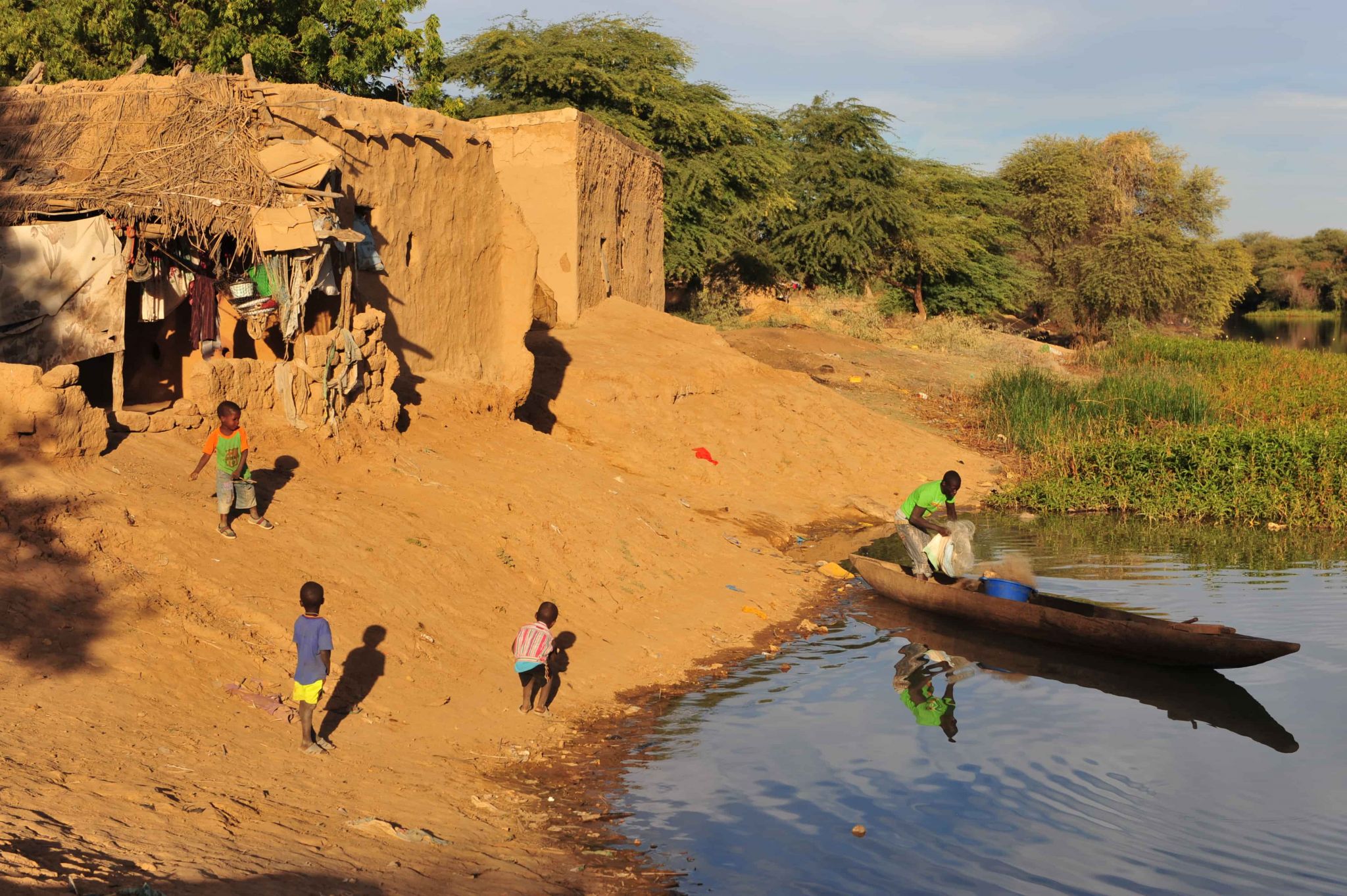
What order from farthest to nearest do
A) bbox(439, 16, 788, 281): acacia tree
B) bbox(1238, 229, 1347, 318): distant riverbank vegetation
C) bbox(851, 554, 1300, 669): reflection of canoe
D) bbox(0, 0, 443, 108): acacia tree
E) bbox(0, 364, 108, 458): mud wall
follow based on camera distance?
bbox(1238, 229, 1347, 318): distant riverbank vegetation < bbox(439, 16, 788, 281): acacia tree < bbox(0, 0, 443, 108): acacia tree < bbox(851, 554, 1300, 669): reflection of canoe < bbox(0, 364, 108, 458): mud wall

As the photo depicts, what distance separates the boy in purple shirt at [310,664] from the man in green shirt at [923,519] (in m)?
6.36

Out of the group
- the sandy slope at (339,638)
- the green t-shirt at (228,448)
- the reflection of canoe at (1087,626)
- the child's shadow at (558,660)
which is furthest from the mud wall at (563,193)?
the green t-shirt at (228,448)

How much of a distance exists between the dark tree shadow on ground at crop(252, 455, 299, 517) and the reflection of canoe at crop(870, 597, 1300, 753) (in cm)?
559

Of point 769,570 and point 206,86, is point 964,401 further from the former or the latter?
point 206,86

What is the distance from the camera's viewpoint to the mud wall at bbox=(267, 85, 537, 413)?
11.8 meters

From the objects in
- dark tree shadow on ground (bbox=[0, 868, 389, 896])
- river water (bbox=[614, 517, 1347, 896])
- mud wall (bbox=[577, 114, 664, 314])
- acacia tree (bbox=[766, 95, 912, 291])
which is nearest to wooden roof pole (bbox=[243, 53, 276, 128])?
river water (bbox=[614, 517, 1347, 896])

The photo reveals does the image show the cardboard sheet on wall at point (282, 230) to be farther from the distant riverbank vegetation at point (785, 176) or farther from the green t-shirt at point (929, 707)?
the distant riverbank vegetation at point (785, 176)

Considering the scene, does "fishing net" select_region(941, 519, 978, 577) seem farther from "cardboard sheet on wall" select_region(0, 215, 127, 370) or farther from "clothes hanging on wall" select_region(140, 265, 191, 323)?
"cardboard sheet on wall" select_region(0, 215, 127, 370)

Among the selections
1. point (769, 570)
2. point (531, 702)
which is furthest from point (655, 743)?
point (769, 570)

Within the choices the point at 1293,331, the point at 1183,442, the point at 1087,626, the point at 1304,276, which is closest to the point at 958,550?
the point at 1087,626

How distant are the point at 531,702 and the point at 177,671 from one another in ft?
7.66

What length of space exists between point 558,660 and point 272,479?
2731 mm

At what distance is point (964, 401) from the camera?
77.9 feet

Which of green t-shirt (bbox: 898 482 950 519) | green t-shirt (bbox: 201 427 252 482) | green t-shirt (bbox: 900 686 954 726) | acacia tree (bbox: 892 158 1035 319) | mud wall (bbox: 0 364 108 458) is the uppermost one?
acacia tree (bbox: 892 158 1035 319)
